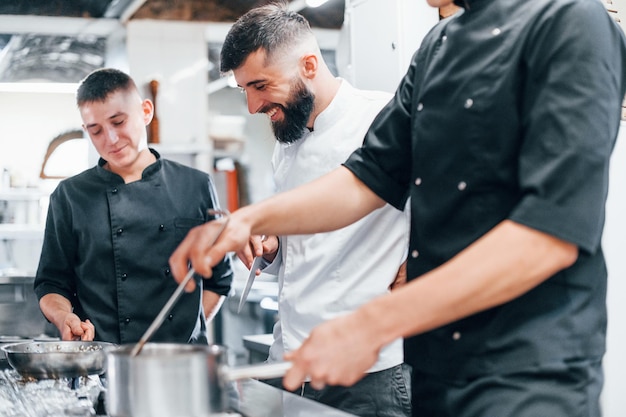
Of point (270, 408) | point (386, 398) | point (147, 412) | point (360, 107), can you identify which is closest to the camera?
point (147, 412)

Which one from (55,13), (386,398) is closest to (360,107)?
(386,398)

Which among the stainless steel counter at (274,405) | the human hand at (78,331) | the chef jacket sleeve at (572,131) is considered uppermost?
the chef jacket sleeve at (572,131)

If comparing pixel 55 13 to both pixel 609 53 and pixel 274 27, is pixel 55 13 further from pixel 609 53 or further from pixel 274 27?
pixel 609 53

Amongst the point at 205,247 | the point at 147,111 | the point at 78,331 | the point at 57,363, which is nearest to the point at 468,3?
the point at 205,247

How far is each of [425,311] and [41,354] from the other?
0.98 metres

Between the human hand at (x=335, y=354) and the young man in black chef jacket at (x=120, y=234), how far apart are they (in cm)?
154

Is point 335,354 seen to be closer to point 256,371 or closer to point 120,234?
point 256,371

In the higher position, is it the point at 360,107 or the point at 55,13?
the point at 55,13

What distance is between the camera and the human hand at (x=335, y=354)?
0.96 meters

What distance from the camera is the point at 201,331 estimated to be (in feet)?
8.37

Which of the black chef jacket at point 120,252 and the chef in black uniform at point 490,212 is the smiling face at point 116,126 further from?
the chef in black uniform at point 490,212

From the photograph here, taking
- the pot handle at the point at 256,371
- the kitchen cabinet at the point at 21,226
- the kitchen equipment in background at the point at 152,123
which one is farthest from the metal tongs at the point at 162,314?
the kitchen cabinet at the point at 21,226

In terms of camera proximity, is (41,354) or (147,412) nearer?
(147,412)

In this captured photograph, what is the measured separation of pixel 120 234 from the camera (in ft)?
8.14
